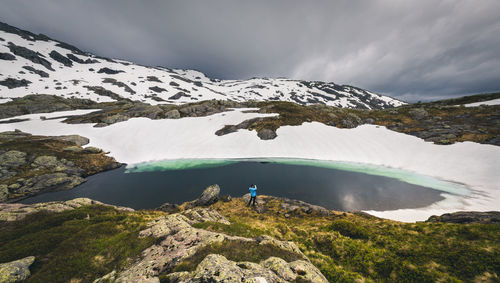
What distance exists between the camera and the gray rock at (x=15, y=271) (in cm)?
539

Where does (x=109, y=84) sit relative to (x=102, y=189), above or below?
above

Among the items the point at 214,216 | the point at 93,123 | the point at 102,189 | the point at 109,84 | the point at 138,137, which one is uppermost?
the point at 109,84

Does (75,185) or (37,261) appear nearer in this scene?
(37,261)

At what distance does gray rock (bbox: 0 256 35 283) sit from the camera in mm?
5395

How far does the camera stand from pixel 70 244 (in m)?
7.53

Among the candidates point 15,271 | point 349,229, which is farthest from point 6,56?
point 349,229

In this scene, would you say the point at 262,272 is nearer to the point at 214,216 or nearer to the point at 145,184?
the point at 214,216

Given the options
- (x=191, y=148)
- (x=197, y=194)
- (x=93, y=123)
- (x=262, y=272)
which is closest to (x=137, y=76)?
(x=93, y=123)

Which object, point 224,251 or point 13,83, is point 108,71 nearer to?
point 13,83

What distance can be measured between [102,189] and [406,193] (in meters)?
36.9

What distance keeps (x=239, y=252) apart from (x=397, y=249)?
8.72 m

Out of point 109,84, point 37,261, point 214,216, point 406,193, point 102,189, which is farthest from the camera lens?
point 109,84

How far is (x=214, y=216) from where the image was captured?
12234 mm

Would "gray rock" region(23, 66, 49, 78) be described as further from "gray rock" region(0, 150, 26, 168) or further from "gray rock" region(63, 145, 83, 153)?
"gray rock" region(0, 150, 26, 168)
